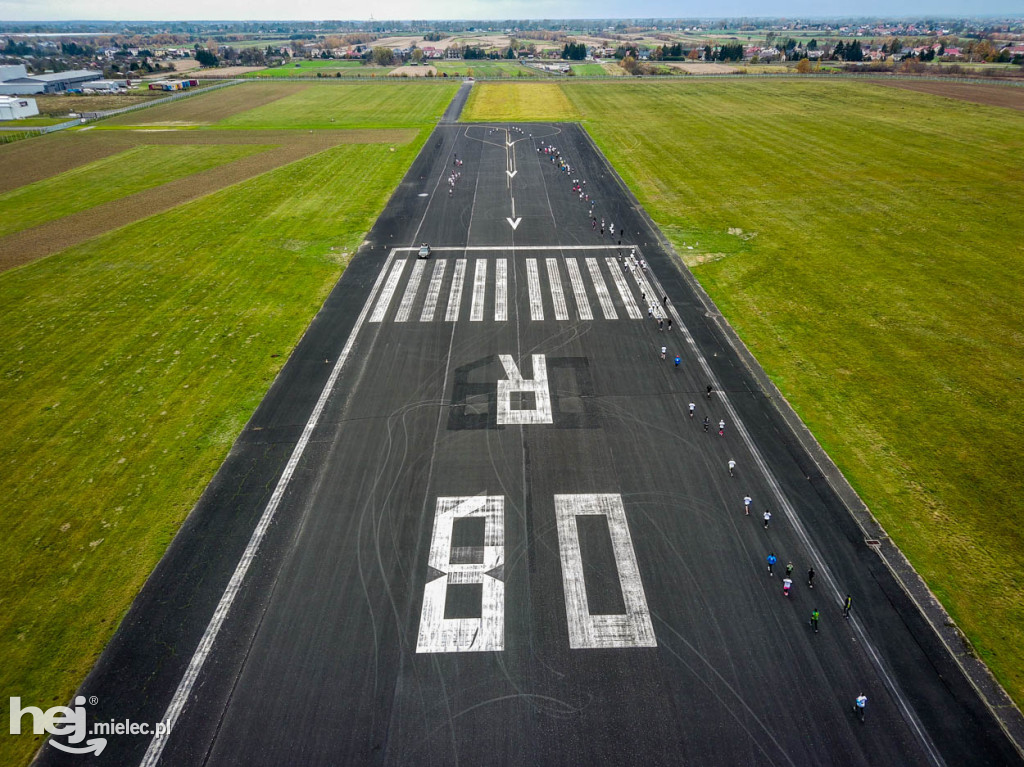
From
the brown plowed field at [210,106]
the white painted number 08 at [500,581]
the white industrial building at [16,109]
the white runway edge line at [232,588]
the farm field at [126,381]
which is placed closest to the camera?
the white runway edge line at [232,588]

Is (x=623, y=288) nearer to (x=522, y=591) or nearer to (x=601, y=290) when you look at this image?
(x=601, y=290)

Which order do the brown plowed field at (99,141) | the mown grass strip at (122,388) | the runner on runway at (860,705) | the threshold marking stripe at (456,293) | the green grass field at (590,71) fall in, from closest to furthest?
the runner on runway at (860,705) → the mown grass strip at (122,388) → the threshold marking stripe at (456,293) → the brown plowed field at (99,141) → the green grass field at (590,71)

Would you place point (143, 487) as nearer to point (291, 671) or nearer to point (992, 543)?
point (291, 671)

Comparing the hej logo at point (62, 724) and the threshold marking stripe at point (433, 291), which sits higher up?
the threshold marking stripe at point (433, 291)

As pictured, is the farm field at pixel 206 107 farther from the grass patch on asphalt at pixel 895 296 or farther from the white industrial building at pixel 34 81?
the grass patch on asphalt at pixel 895 296

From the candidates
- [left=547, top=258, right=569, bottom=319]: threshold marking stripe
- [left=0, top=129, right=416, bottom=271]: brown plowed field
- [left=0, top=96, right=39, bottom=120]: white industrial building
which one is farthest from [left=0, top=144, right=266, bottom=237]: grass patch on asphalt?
[left=0, top=96, right=39, bottom=120]: white industrial building

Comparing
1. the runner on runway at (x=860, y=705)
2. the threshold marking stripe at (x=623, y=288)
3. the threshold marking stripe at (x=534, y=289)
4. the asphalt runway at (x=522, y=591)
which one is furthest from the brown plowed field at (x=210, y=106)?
the runner on runway at (x=860, y=705)

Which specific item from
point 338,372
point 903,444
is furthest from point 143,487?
point 903,444
